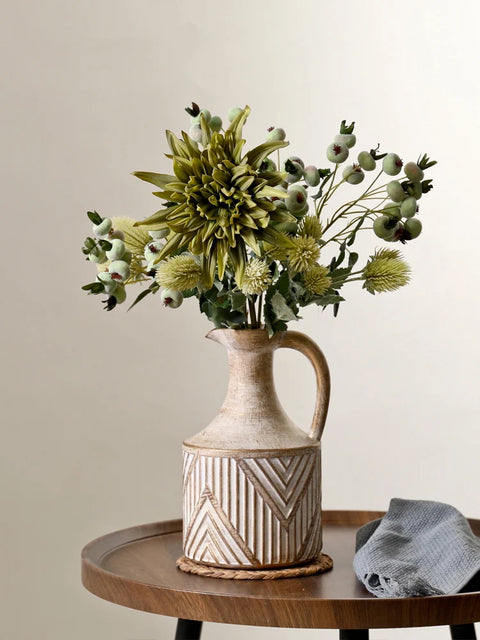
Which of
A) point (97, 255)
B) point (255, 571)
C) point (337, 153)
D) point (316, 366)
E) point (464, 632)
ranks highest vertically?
point (337, 153)

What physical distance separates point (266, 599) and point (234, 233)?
0.32 m

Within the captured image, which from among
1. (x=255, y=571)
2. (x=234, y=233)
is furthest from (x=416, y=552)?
(x=234, y=233)

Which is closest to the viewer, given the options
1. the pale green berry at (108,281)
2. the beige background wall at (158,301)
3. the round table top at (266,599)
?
the round table top at (266,599)

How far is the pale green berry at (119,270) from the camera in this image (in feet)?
2.96

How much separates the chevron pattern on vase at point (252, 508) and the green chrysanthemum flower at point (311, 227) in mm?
216

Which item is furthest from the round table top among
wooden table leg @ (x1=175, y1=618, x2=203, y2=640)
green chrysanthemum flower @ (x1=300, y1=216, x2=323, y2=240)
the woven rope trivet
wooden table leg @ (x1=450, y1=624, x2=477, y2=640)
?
green chrysanthemum flower @ (x1=300, y1=216, x2=323, y2=240)

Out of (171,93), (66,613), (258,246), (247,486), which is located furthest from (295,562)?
(171,93)

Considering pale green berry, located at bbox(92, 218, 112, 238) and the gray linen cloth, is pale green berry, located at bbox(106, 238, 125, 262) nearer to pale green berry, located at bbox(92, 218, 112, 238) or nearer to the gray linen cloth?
pale green berry, located at bbox(92, 218, 112, 238)

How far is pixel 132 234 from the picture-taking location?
38.8 inches

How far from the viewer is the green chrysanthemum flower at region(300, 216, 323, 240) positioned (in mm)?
940

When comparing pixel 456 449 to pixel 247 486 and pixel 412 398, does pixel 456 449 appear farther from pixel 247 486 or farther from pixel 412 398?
pixel 247 486

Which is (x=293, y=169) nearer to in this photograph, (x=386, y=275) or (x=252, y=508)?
(x=386, y=275)

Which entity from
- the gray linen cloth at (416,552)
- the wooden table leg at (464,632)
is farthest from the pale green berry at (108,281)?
the wooden table leg at (464,632)

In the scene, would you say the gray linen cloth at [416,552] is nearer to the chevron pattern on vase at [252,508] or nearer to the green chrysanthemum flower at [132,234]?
the chevron pattern on vase at [252,508]
